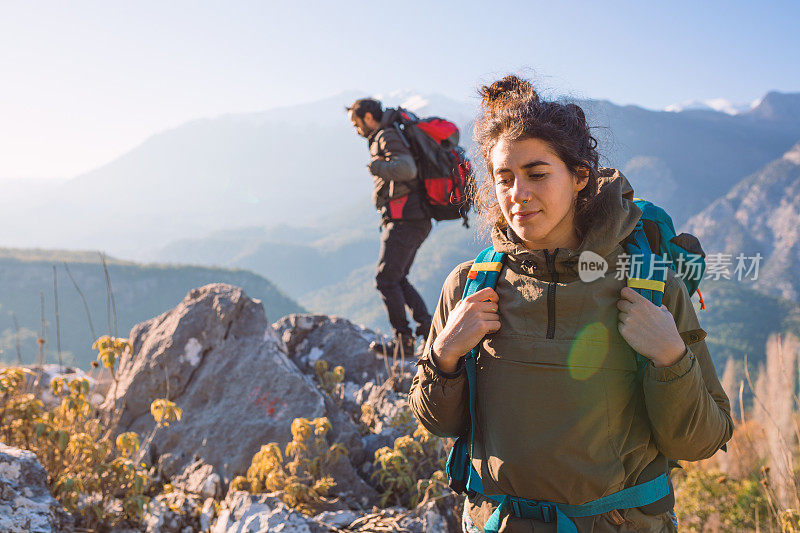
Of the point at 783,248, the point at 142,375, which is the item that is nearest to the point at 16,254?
the point at 142,375

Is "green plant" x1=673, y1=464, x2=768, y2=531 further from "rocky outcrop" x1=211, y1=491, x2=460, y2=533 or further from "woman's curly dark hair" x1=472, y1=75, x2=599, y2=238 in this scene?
"woman's curly dark hair" x1=472, y1=75, x2=599, y2=238

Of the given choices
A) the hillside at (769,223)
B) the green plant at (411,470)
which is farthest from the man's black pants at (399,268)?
the hillside at (769,223)

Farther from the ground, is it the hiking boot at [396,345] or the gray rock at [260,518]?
the hiking boot at [396,345]

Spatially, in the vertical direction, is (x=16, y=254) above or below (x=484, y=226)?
below

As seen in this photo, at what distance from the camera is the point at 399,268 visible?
5402mm

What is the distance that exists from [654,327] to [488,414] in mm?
527

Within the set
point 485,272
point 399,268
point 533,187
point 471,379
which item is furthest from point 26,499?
point 399,268

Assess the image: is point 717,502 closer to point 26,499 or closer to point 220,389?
point 220,389

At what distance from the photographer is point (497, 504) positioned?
1.57 metres

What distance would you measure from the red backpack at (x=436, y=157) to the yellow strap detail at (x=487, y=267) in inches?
131

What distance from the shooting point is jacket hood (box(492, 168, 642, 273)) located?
150cm

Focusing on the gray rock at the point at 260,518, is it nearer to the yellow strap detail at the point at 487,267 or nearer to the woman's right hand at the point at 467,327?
the woman's right hand at the point at 467,327

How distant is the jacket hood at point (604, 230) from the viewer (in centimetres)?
150

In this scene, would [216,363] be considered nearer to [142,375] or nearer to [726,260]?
[142,375]
